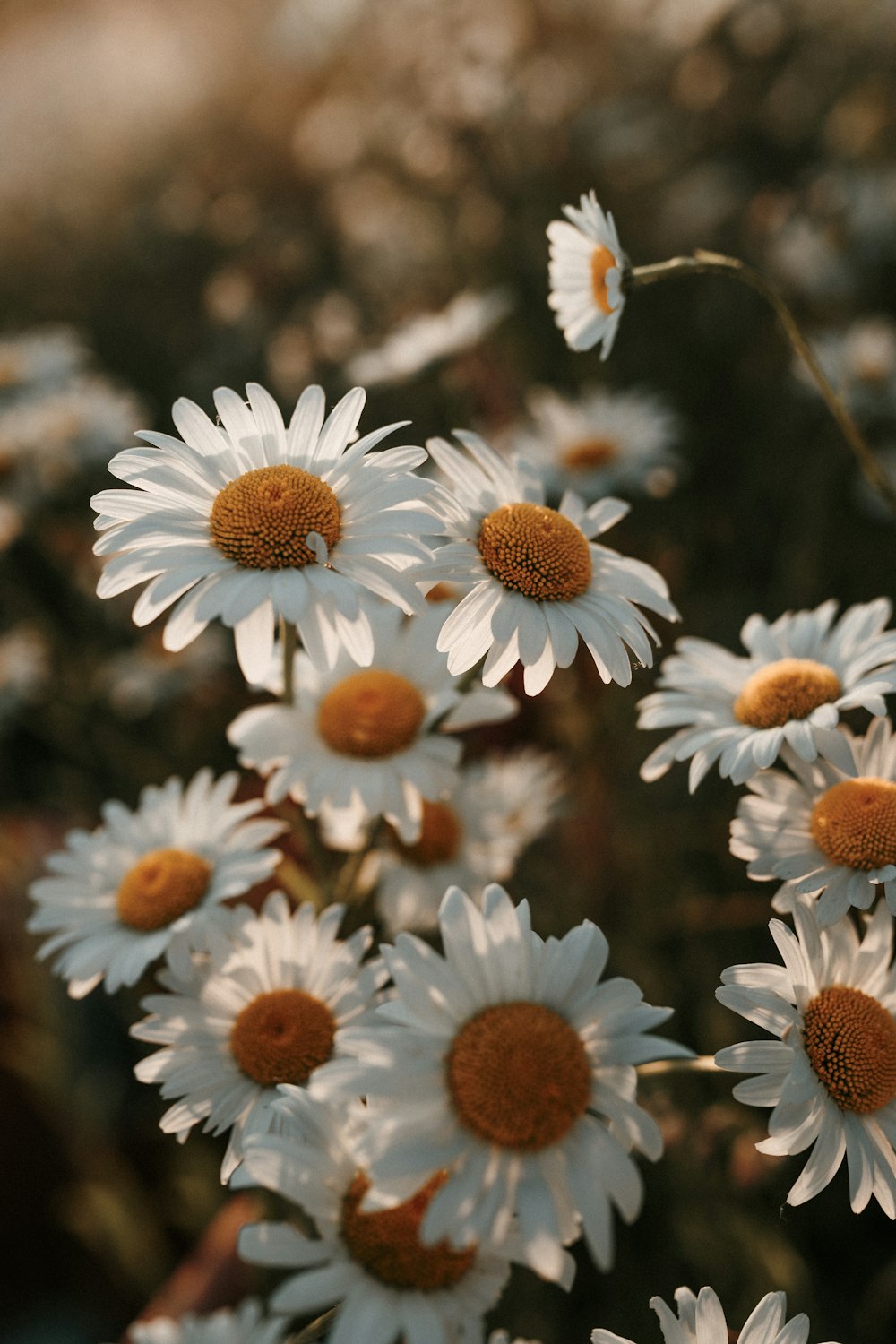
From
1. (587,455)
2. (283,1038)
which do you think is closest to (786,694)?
(283,1038)

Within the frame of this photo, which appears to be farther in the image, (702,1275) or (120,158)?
(120,158)

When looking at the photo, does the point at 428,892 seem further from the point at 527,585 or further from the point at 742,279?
the point at 742,279

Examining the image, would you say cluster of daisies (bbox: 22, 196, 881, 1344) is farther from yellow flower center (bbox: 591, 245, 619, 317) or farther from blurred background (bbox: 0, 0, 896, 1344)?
blurred background (bbox: 0, 0, 896, 1344)

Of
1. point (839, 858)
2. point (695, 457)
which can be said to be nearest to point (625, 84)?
Answer: point (695, 457)

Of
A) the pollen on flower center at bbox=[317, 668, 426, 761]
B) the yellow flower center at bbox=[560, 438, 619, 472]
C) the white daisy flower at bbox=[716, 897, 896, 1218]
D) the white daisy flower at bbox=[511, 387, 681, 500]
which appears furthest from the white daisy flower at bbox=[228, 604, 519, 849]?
the yellow flower center at bbox=[560, 438, 619, 472]

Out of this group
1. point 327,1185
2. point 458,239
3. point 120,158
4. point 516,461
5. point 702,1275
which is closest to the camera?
point 327,1185

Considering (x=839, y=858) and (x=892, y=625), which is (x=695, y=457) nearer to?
(x=892, y=625)

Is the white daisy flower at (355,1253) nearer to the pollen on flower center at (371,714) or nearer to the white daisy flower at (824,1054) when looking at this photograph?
the white daisy flower at (824,1054)
